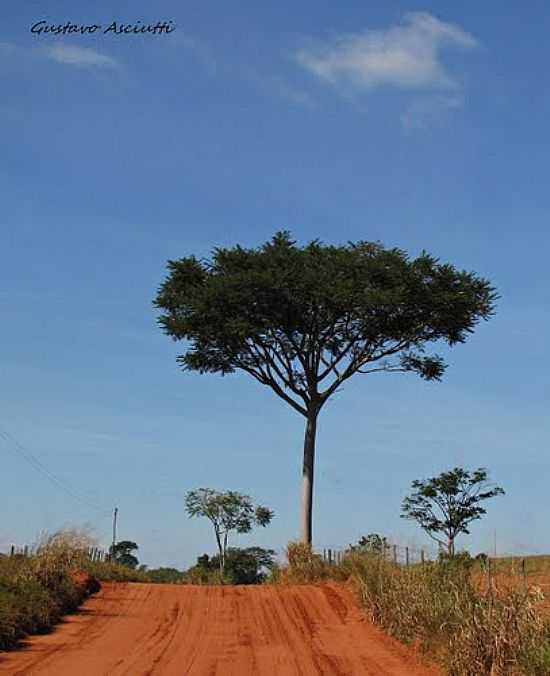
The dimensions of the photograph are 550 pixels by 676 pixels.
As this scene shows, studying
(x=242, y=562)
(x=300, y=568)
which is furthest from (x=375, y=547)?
(x=242, y=562)

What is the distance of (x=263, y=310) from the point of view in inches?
1407

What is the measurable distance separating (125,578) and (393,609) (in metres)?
13.6

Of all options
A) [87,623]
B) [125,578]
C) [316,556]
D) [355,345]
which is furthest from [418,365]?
[87,623]

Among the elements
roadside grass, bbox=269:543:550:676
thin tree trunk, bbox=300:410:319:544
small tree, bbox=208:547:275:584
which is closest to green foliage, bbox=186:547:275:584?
small tree, bbox=208:547:275:584

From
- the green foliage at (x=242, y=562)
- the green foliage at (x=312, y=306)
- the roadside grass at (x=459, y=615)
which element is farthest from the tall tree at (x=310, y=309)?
the green foliage at (x=242, y=562)

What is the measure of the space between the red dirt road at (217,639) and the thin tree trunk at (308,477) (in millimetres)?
9282

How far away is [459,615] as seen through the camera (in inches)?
575

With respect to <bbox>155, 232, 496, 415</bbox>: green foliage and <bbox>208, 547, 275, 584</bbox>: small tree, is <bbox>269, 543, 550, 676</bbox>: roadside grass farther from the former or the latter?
<bbox>208, 547, 275, 584</bbox>: small tree

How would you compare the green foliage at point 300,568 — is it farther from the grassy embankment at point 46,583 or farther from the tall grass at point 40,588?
the tall grass at point 40,588

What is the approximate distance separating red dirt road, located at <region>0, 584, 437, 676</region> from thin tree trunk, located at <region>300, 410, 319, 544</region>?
9282 millimetres

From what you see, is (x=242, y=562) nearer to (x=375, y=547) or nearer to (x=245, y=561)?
(x=245, y=561)

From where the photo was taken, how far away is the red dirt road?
1469 centimetres

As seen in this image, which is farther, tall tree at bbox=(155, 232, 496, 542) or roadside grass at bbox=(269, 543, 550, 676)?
tall tree at bbox=(155, 232, 496, 542)

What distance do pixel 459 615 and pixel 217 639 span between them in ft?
17.7
